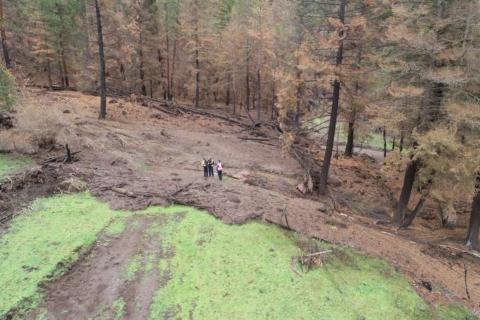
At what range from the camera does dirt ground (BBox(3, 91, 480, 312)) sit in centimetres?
949

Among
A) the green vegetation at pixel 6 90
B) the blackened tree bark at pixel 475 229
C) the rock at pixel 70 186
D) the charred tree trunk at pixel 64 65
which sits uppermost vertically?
the charred tree trunk at pixel 64 65

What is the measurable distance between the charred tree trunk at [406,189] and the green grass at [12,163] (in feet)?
55.2

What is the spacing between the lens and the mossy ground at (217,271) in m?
7.53

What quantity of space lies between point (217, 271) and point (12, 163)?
11.1 metres

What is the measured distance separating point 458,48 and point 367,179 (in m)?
10.5

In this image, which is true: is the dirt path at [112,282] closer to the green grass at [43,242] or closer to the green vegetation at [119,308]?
the green vegetation at [119,308]

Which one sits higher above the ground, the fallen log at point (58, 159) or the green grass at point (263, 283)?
the fallen log at point (58, 159)

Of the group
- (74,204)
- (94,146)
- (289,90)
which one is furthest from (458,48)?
(94,146)

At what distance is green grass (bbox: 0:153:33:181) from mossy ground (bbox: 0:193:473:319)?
10.7ft

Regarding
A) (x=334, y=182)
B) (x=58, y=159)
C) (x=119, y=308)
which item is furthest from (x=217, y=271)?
(x=334, y=182)

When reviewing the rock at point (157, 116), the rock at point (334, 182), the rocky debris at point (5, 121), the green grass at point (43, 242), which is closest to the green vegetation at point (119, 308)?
the green grass at point (43, 242)

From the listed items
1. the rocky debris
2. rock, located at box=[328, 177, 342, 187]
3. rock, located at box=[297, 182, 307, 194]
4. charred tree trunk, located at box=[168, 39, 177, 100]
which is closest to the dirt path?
rock, located at box=[297, 182, 307, 194]

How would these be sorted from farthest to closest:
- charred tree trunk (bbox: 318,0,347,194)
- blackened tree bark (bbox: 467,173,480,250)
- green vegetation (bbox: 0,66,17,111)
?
charred tree trunk (bbox: 318,0,347,194)
green vegetation (bbox: 0,66,17,111)
blackened tree bark (bbox: 467,173,480,250)

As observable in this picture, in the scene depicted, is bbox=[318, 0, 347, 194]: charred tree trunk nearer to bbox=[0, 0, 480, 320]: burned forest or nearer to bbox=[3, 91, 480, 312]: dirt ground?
bbox=[0, 0, 480, 320]: burned forest
